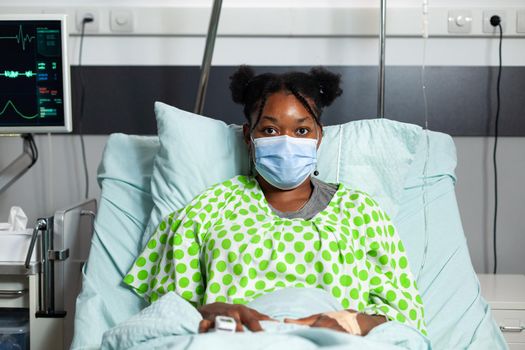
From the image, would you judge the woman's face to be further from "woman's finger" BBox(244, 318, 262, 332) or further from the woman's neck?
"woman's finger" BBox(244, 318, 262, 332)

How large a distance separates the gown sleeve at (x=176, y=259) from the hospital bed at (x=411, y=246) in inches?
2.8

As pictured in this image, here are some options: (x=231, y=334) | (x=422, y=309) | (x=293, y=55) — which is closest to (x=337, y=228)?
(x=422, y=309)

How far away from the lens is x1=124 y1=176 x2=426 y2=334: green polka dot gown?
1646mm

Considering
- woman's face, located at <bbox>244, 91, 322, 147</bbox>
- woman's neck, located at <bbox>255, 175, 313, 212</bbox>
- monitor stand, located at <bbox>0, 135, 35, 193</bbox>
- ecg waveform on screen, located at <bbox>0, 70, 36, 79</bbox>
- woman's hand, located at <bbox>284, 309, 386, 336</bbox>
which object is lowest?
woman's hand, located at <bbox>284, 309, 386, 336</bbox>

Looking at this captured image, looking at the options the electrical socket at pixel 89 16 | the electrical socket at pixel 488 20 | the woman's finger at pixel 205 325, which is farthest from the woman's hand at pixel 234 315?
the electrical socket at pixel 488 20

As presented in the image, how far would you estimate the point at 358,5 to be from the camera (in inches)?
103

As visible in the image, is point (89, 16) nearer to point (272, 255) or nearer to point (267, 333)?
point (272, 255)

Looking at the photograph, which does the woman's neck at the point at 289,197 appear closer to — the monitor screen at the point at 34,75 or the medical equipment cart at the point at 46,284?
the medical equipment cart at the point at 46,284

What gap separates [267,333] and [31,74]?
1307mm

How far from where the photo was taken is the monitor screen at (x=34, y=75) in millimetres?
2172

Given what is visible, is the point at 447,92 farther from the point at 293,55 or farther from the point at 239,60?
the point at 239,60

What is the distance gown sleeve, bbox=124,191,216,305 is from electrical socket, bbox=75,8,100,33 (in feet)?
3.54

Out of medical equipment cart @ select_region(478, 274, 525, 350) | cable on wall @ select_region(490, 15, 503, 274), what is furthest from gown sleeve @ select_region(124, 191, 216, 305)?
cable on wall @ select_region(490, 15, 503, 274)

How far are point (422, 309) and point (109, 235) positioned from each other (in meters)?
0.86
